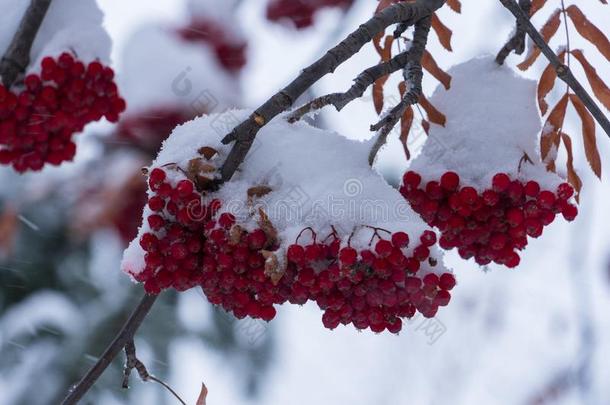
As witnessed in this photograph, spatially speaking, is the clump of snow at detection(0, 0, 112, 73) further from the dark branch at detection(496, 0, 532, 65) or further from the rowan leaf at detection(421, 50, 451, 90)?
the dark branch at detection(496, 0, 532, 65)

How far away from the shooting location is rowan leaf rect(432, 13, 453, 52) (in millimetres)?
1291

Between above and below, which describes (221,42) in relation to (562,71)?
below

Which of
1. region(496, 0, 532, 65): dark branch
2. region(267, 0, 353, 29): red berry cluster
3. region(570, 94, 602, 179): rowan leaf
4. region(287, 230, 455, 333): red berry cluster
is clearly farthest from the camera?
region(267, 0, 353, 29): red berry cluster

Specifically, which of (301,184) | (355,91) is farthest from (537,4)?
(301,184)

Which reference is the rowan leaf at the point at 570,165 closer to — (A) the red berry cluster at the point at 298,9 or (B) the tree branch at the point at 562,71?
(B) the tree branch at the point at 562,71

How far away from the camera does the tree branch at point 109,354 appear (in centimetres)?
100

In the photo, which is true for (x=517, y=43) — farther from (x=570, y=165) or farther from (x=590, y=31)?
(x=570, y=165)

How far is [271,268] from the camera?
87 centimetres

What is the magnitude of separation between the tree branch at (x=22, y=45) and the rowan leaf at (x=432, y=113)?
768 mm

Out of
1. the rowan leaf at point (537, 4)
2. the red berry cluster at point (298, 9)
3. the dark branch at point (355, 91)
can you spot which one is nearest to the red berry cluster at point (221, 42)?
the red berry cluster at point (298, 9)

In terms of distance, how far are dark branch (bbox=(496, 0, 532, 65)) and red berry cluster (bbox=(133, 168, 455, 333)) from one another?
0.57 metres

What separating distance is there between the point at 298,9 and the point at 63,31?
1.24 m

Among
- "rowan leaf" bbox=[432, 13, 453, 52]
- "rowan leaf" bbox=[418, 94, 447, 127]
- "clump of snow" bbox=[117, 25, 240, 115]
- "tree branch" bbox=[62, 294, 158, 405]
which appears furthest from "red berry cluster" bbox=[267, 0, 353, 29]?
"tree branch" bbox=[62, 294, 158, 405]

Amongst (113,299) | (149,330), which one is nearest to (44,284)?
(113,299)
